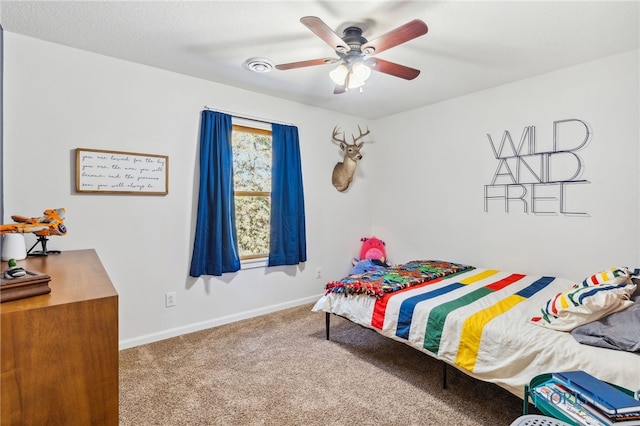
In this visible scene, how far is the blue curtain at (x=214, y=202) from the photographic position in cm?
295

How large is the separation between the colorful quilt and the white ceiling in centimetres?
176

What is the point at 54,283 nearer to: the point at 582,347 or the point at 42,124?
the point at 42,124

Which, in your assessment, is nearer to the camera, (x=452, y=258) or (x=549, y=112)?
(x=549, y=112)

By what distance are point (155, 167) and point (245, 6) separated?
155 cm

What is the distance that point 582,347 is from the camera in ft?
5.11

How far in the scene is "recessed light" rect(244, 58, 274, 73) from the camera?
2567 millimetres

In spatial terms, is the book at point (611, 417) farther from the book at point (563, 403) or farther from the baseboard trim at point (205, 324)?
the baseboard trim at point (205, 324)

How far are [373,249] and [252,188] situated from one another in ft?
5.74

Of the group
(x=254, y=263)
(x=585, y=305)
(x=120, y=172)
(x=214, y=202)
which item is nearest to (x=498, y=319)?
(x=585, y=305)

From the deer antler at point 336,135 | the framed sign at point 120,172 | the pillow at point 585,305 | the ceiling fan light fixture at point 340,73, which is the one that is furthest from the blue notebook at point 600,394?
the deer antler at point 336,135

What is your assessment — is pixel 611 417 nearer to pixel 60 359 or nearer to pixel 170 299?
pixel 60 359

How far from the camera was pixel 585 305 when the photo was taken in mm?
1690

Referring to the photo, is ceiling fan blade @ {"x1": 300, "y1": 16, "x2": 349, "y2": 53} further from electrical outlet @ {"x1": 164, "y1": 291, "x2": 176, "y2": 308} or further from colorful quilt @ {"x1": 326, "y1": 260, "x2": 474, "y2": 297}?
electrical outlet @ {"x1": 164, "y1": 291, "x2": 176, "y2": 308}

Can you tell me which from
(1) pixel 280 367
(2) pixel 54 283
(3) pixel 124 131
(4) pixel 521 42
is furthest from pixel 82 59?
(4) pixel 521 42
